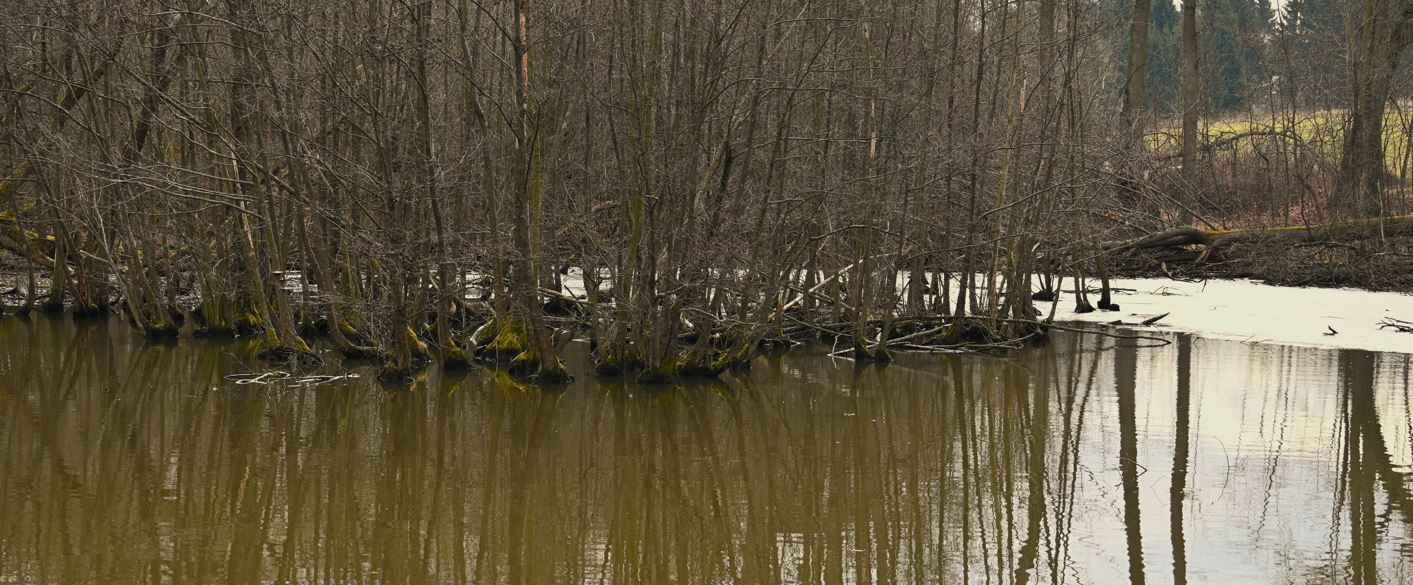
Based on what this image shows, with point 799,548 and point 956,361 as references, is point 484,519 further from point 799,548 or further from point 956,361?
point 956,361

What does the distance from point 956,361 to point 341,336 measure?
795 cm

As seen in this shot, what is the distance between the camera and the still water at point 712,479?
753 cm

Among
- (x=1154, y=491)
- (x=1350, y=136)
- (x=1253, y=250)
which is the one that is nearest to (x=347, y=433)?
(x=1154, y=491)

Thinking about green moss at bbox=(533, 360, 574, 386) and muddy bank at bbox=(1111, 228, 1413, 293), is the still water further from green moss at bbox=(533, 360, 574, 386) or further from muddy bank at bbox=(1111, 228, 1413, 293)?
muddy bank at bbox=(1111, 228, 1413, 293)

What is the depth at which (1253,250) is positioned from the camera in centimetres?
2742

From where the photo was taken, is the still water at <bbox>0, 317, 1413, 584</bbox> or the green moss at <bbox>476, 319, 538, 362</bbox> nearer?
the still water at <bbox>0, 317, 1413, 584</bbox>

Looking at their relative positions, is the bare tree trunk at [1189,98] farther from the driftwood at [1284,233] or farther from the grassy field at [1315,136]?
the driftwood at [1284,233]

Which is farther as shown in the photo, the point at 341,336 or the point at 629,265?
the point at 341,336

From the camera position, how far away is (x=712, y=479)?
9.95 meters

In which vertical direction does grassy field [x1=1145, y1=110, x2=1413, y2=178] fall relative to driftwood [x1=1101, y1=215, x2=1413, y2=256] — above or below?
above

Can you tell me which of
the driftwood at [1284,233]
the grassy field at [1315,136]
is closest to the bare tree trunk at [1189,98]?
the grassy field at [1315,136]

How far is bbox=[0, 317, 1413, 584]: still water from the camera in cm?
753

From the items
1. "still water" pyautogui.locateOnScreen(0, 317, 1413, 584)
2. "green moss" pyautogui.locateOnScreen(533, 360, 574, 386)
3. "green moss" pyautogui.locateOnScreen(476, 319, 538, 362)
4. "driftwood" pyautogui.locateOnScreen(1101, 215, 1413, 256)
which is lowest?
"still water" pyautogui.locateOnScreen(0, 317, 1413, 584)

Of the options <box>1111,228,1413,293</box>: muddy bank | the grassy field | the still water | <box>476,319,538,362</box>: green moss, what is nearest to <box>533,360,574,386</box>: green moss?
the still water
